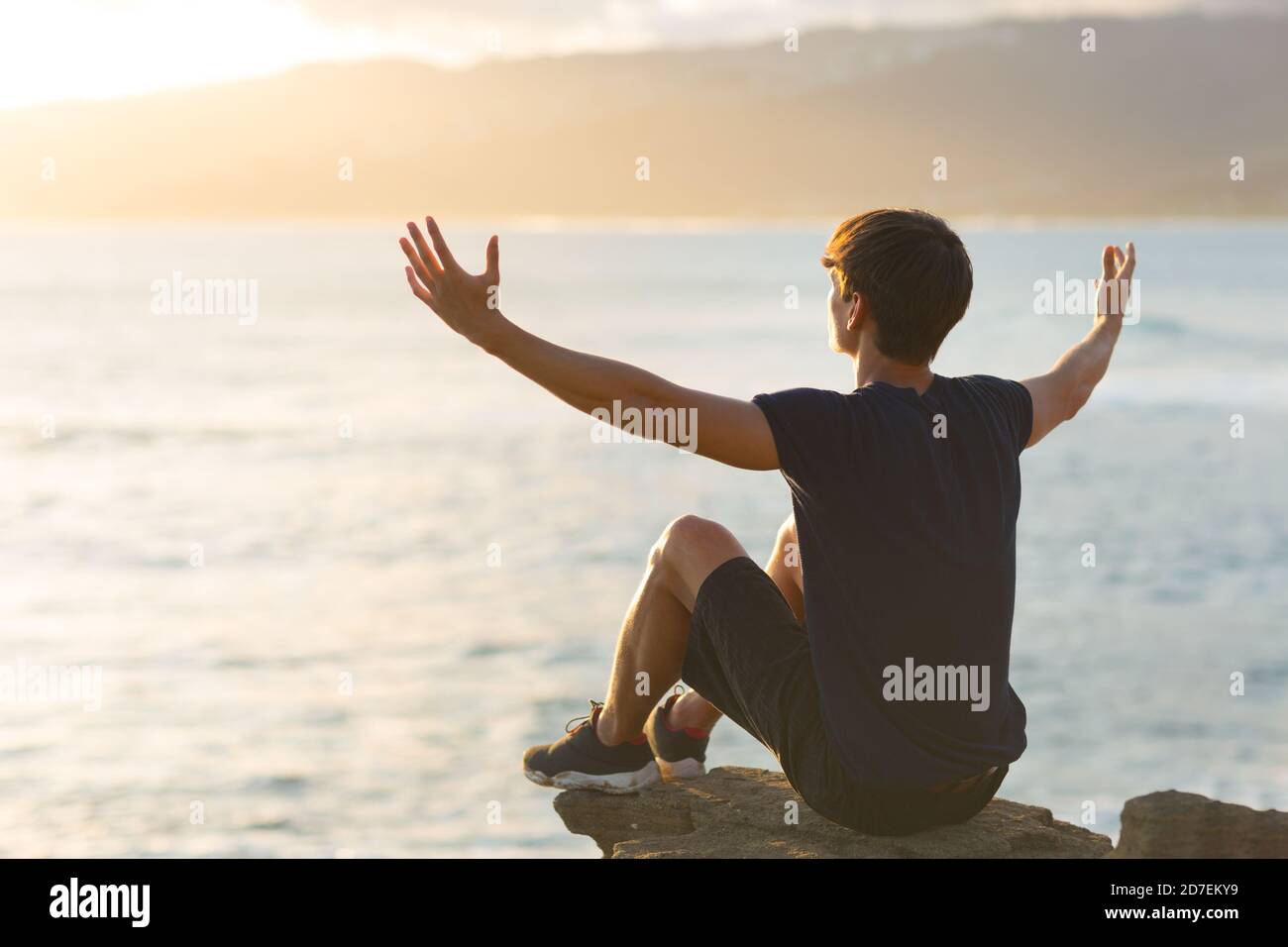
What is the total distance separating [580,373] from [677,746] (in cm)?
192

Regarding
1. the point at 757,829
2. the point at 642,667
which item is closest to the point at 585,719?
the point at 642,667

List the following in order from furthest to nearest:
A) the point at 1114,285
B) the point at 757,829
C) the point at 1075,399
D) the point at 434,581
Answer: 1. the point at 434,581
2. the point at 1114,285
3. the point at 757,829
4. the point at 1075,399

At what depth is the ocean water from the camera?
10.6 metres

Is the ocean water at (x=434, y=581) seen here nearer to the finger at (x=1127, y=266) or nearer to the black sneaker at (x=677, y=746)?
the black sneaker at (x=677, y=746)

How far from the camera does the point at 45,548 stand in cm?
1719

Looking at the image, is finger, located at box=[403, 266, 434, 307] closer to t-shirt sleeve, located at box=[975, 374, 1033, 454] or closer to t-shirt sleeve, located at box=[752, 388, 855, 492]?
t-shirt sleeve, located at box=[752, 388, 855, 492]

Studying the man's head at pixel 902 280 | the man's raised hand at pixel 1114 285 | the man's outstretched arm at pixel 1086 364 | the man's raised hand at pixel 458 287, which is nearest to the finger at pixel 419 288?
the man's raised hand at pixel 458 287

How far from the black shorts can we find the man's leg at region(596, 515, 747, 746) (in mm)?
65

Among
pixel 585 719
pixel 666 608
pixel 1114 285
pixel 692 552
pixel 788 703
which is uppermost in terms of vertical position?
pixel 1114 285

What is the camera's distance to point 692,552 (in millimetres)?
4078

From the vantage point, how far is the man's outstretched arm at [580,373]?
3.29 meters

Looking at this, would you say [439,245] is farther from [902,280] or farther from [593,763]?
[593,763]

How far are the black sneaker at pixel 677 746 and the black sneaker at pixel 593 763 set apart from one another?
0.15 m
